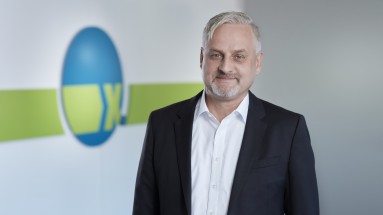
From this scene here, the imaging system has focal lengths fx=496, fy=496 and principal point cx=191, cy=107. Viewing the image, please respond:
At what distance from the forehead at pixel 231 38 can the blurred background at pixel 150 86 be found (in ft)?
5.70

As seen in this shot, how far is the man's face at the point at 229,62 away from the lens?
1737mm

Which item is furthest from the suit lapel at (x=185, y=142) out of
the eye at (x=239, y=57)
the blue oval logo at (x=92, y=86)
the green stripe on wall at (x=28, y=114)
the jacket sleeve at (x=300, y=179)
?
the blue oval logo at (x=92, y=86)

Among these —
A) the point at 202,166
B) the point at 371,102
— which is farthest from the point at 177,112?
the point at 371,102

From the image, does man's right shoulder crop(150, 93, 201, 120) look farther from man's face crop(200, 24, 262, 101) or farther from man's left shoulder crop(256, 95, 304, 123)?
man's left shoulder crop(256, 95, 304, 123)

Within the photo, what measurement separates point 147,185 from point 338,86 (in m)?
3.50

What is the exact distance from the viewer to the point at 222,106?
1.83m

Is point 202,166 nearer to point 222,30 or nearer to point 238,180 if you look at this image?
point 238,180

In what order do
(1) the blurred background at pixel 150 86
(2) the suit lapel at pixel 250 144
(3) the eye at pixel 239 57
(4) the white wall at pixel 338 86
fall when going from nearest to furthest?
(2) the suit lapel at pixel 250 144 < (3) the eye at pixel 239 57 < (1) the blurred background at pixel 150 86 < (4) the white wall at pixel 338 86

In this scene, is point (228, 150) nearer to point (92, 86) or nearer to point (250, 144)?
point (250, 144)

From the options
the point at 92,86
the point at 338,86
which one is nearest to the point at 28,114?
the point at 92,86

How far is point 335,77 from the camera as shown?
16.2ft

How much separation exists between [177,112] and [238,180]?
0.37 m

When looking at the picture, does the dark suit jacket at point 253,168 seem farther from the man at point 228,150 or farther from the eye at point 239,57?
the eye at point 239,57

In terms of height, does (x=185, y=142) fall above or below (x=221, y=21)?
below
